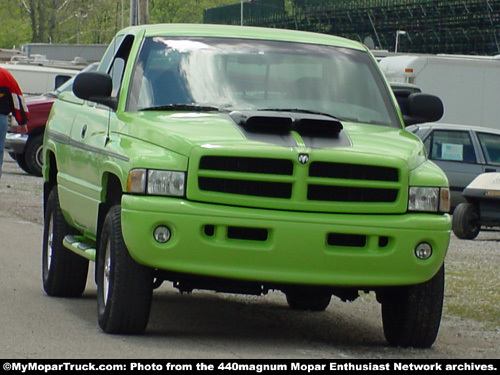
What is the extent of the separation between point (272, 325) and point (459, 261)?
17.8 feet

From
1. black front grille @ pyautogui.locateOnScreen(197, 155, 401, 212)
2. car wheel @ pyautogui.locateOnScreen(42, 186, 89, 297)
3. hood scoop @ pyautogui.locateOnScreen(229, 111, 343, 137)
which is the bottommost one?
car wheel @ pyautogui.locateOnScreen(42, 186, 89, 297)

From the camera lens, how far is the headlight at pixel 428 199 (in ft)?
23.5

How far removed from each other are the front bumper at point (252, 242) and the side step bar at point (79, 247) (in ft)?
3.53

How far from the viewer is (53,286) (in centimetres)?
907

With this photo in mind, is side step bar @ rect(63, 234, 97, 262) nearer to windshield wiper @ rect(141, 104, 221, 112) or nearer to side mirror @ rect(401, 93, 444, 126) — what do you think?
windshield wiper @ rect(141, 104, 221, 112)

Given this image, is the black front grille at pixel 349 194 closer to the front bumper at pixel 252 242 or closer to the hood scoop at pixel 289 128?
the front bumper at pixel 252 242

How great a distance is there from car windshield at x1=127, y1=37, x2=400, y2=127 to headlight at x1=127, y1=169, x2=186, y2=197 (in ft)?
3.25

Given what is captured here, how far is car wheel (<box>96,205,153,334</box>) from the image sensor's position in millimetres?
7039

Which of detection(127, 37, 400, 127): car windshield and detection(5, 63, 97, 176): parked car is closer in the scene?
detection(127, 37, 400, 127): car windshield

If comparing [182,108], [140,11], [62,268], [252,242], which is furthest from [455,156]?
[140,11]

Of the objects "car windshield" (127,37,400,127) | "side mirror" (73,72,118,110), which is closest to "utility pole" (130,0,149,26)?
"car windshield" (127,37,400,127)

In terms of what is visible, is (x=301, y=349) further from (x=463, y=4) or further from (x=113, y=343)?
(x=463, y=4)

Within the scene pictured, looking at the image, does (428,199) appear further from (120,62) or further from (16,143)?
(16,143)

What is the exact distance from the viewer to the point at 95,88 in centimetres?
798
